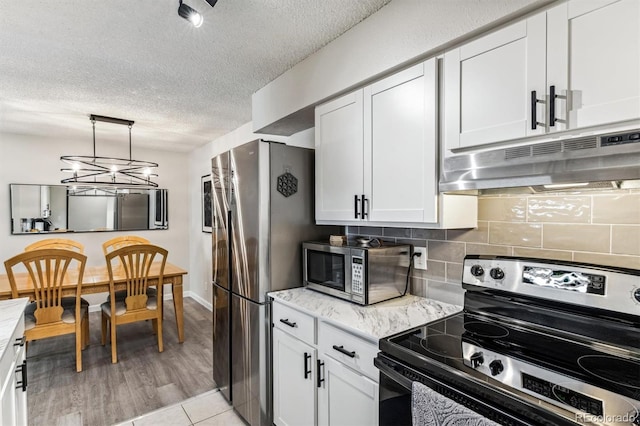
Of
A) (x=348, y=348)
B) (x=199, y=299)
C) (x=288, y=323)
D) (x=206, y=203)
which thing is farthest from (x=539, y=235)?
(x=199, y=299)

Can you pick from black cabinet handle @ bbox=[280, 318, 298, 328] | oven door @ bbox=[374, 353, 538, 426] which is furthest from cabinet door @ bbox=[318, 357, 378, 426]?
black cabinet handle @ bbox=[280, 318, 298, 328]

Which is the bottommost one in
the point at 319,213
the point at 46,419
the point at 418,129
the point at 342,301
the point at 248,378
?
the point at 46,419

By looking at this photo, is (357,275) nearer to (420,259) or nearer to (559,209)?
(420,259)

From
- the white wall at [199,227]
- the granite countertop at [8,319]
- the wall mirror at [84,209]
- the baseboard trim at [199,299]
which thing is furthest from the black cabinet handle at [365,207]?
the wall mirror at [84,209]

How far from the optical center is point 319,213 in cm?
219

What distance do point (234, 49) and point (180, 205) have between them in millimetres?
3918

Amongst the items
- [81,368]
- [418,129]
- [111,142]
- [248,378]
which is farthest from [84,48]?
[111,142]

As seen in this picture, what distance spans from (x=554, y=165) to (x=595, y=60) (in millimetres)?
345

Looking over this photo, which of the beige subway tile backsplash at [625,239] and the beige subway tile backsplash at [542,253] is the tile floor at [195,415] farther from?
the beige subway tile backsplash at [625,239]

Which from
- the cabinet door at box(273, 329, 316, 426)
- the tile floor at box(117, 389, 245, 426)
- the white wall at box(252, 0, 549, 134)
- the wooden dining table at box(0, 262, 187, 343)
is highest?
the white wall at box(252, 0, 549, 134)

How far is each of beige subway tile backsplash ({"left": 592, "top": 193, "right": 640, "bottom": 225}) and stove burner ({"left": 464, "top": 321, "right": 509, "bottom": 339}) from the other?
560 mm

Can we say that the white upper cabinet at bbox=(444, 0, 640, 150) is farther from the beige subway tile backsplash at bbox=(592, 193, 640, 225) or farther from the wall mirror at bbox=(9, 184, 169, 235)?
the wall mirror at bbox=(9, 184, 169, 235)

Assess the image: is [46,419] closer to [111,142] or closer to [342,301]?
[342,301]

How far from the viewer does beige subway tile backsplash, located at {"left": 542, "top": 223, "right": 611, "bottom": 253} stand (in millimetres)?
1310
